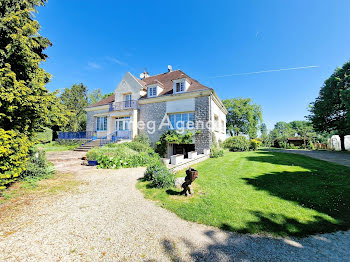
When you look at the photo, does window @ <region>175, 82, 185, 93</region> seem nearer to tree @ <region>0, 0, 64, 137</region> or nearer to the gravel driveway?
tree @ <region>0, 0, 64, 137</region>

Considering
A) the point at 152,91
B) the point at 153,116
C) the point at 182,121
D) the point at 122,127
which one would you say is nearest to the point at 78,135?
the point at 122,127

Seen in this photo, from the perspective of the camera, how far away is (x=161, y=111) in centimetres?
1508

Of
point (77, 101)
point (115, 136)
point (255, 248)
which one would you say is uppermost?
point (77, 101)

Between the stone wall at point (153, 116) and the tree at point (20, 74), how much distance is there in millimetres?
9879

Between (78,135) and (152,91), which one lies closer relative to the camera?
(152,91)

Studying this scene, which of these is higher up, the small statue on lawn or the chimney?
the chimney

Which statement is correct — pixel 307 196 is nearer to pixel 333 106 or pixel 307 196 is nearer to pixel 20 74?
pixel 20 74

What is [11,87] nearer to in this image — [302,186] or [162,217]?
[162,217]

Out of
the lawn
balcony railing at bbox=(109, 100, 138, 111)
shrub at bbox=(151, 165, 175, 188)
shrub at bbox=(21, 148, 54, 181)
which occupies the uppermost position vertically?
balcony railing at bbox=(109, 100, 138, 111)

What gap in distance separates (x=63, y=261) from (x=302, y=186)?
6745mm

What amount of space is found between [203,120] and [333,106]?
16.8m

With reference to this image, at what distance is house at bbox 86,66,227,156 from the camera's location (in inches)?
518

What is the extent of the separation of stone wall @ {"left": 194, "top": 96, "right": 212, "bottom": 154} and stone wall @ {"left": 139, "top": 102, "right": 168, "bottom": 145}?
3410 mm

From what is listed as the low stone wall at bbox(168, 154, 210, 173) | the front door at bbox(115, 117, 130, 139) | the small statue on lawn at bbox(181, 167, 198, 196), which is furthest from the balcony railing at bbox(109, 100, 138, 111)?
the small statue on lawn at bbox(181, 167, 198, 196)
